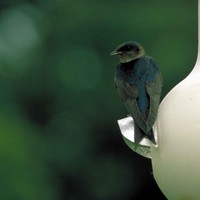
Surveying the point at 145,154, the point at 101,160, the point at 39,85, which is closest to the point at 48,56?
the point at 39,85

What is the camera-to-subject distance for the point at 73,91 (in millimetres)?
7094

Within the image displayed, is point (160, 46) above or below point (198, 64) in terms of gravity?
below

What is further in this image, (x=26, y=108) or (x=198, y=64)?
(x=26, y=108)

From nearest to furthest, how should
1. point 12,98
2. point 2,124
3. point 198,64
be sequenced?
point 198,64
point 2,124
point 12,98

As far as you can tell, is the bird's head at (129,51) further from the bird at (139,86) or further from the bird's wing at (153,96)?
the bird's wing at (153,96)

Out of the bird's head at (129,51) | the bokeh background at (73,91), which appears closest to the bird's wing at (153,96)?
the bird's head at (129,51)

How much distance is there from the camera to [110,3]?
24.2 ft

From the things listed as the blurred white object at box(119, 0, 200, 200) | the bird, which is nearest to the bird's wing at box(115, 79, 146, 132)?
the bird

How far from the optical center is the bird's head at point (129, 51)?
3.10 meters

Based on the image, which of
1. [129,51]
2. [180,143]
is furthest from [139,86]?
[180,143]

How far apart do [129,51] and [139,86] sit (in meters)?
0.15

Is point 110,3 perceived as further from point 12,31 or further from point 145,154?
point 145,154

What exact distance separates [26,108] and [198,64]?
14.6ft

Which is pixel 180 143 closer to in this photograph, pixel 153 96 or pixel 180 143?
pixel 180 143
